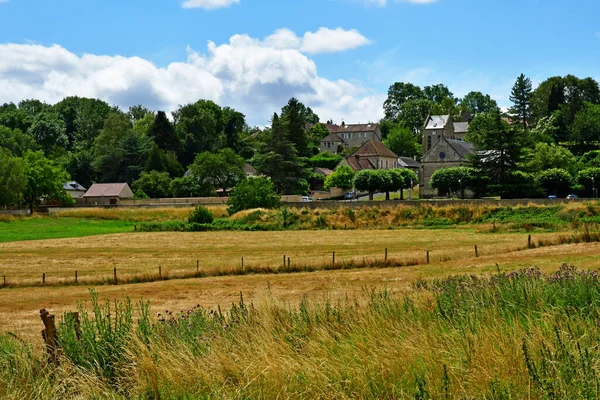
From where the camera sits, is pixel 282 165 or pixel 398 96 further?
pixel 398 96

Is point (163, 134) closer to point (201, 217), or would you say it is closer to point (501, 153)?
point (201, 217)

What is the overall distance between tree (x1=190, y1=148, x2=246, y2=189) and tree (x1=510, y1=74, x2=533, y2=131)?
70.2 m

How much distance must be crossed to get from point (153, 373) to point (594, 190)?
2902 inches

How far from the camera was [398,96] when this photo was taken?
620ft

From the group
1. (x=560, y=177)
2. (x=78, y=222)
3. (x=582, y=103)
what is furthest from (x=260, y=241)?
(x=582, y=103)

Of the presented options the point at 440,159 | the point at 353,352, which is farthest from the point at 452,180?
the point at 353,352

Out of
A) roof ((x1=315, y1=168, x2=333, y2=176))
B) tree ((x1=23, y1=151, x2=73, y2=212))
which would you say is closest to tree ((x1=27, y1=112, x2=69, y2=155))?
tree ((x1=23, y1=151, x2=73, y2=212))

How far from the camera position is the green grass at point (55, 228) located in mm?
60078

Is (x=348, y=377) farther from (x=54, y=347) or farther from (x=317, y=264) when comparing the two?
(x=317, y=264)

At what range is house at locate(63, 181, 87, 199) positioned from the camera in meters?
115

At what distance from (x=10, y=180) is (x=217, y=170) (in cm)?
3010

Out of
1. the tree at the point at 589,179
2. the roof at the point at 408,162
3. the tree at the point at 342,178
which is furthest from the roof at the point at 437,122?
the tree at the point at 589,179

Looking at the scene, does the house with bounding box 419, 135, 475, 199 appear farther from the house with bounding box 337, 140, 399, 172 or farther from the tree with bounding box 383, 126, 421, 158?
the tree with bounding box 383, 126, 421, 158

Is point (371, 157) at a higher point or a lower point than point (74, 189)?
higher
